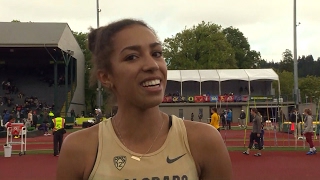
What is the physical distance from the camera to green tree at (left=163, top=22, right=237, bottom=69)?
65.1 meters

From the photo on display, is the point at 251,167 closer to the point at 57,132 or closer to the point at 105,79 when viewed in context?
the point at 57,132

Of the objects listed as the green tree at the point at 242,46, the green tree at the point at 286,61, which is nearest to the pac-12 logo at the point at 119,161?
the green tree at the point at 242,46

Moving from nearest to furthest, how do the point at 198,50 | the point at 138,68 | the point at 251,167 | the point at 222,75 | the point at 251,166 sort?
the point at 138,68 → the point at 251,167 → the point at 251,166 → the point at 222,75 → the point at 198,50

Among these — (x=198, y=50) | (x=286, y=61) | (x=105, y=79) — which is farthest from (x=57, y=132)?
(x=286, y=61)

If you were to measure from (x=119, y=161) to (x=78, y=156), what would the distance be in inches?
8.7

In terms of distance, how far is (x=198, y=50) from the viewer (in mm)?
66125

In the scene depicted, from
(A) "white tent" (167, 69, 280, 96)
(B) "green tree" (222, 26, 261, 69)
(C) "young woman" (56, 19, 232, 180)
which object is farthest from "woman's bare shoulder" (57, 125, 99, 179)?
(B) "green tree" (222, 26, 261, 69)

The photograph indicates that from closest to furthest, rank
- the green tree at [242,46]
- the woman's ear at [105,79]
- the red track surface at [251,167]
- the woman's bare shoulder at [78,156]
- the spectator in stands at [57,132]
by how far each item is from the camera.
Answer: the woman's bare shoulder at [78,156] → the woman's ear at [105,79] → the red track surface at [251,167] → the spectator in stands at [57,132] → the green tree at [242,46]

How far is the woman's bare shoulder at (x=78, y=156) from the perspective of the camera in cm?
235

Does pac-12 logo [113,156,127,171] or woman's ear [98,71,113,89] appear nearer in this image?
pac-12 logo [113,156,127,171]

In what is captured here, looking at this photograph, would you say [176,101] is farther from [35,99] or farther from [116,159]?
[116,159]

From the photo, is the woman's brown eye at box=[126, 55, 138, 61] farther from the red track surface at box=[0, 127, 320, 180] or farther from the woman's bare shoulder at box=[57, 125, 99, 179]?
the red track surface at box=[0, 127, 320, 180]

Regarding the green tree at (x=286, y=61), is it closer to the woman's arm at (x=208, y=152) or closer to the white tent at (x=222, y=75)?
the white tent at (x=222, y=75)

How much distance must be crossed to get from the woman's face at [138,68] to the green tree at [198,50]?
62061mm
